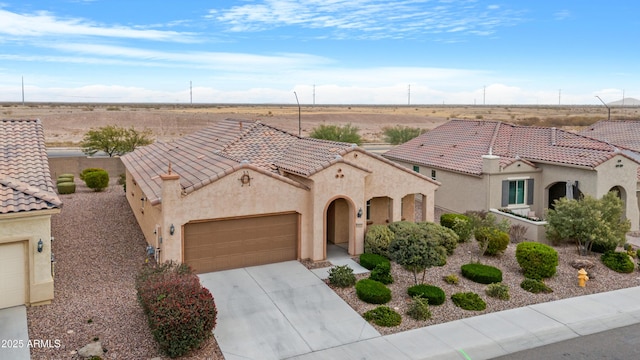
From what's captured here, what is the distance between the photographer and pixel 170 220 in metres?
16.6

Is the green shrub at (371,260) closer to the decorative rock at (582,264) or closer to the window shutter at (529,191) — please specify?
the decorative rock at (582,264)

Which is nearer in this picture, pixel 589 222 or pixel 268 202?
pixel 268 202

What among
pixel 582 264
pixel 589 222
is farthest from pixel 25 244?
pixel 589 222

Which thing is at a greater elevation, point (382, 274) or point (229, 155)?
point (229, 155)

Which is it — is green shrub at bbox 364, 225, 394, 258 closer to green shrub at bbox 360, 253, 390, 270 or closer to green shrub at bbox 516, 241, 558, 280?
green shrub at bbox 360, 253, 390, 270

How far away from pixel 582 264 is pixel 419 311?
8.00 m

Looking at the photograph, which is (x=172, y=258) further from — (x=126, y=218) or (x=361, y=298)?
(x=126, y=218)

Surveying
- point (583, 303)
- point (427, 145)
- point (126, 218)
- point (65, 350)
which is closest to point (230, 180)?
point (65, 350)

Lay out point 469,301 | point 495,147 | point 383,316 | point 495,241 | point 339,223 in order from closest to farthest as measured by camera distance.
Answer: point 383,316
point 469,301
point 495,241
point 339,223
point 495,147

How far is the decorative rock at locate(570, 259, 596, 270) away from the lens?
18453 millimetres

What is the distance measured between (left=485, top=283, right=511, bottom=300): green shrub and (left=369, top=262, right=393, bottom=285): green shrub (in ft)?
10.1

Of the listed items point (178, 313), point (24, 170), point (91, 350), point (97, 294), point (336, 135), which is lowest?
point (91, 350)

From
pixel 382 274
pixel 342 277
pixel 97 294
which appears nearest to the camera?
pixel 97 294

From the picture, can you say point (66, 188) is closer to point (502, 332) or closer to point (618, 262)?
point (502, 332)
